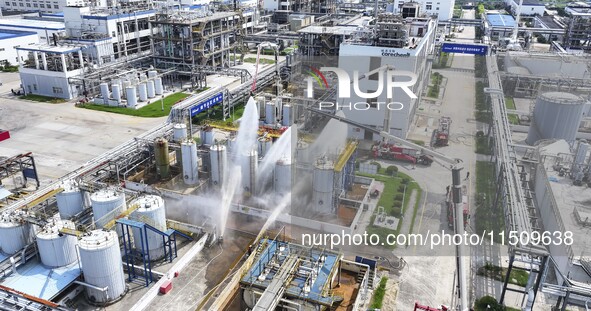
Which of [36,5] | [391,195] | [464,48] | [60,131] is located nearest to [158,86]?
[60,131]

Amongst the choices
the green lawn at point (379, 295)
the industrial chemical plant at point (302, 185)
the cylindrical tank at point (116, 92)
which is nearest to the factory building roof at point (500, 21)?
the industrial chemical plant at point (302, 185)

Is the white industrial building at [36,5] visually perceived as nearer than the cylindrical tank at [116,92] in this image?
No

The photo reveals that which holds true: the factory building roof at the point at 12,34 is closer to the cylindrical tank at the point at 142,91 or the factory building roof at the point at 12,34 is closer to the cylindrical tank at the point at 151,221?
the cylindrical tank at the point at 142,91

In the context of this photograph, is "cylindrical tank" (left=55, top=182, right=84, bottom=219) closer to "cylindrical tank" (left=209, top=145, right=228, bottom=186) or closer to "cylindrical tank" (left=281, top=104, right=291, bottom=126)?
"cylindrical tank" (left=209, top=145, right=228, bottom=186)

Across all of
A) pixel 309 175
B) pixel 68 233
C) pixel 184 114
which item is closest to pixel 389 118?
pixel 309 175

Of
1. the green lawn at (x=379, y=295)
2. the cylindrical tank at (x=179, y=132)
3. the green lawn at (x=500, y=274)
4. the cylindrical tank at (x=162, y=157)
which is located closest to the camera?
the green lawn at (x=379, y=295)

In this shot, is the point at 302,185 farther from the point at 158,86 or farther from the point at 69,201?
the point at 158,86

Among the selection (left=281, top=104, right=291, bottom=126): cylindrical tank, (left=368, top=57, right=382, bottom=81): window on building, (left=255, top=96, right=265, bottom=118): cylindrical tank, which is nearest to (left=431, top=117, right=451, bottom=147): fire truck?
(left=368, top=57, right=382, bottom=81): window on building

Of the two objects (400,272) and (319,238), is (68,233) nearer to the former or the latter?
(319,238)
